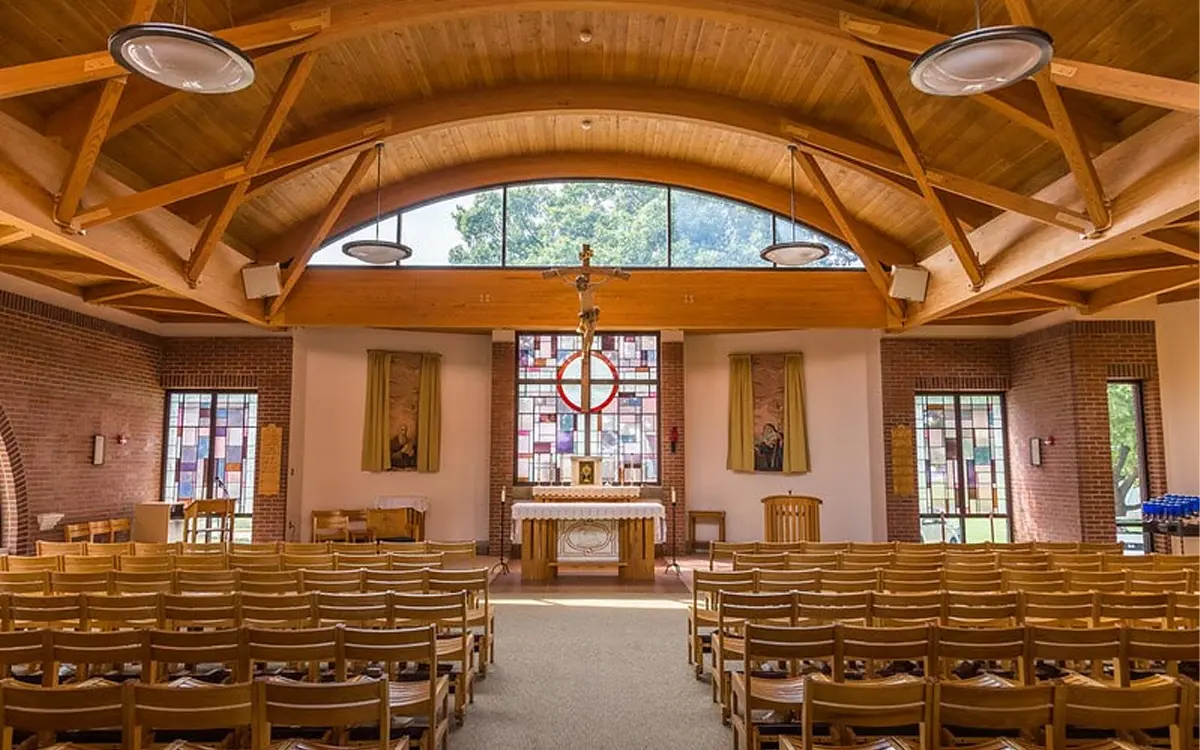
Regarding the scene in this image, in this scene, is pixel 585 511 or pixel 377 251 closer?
pixel 377 251

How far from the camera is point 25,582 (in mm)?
4844

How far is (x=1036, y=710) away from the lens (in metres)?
2.69

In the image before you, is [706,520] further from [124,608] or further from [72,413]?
[124,608]

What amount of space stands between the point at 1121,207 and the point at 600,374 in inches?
297

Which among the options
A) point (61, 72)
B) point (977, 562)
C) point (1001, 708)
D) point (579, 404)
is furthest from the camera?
point (579, 404)

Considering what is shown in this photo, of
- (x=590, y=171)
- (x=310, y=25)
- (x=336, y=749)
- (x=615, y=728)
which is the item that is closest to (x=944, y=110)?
(x=590, y=171)

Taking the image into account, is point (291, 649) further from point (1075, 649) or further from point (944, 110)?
point (944, 110)

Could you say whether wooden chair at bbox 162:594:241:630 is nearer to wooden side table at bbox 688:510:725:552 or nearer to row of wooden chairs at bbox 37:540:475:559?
row of wooden chairs at bbox 37:540:475:559

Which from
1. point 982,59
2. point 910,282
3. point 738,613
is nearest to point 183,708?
point 738,613

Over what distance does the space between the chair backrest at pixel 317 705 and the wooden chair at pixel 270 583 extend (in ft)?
7.29

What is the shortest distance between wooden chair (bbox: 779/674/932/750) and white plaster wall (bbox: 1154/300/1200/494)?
9012mm

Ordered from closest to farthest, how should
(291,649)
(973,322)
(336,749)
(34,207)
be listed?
(336,749) → (291,649) → (34,207) → (973,322)

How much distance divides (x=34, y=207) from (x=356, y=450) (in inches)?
262

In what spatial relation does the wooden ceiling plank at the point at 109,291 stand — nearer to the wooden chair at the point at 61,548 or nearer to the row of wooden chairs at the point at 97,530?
the row of wooden chairs at the point at 97,530
